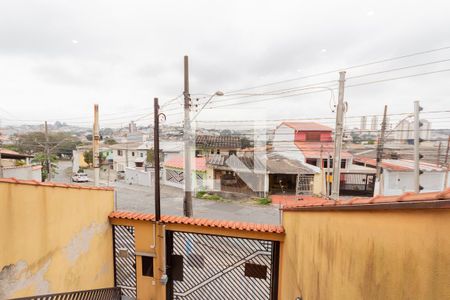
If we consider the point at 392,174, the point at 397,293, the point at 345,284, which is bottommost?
the point at 392,174

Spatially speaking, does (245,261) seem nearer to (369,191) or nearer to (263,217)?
(263,217)

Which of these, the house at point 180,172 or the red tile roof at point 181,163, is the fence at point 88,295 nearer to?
the house at point 180,172

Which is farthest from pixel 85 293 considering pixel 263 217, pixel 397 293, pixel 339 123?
pixel 263 217

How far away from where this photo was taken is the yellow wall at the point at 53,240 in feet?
9.62

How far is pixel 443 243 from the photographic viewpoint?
2.97 feet

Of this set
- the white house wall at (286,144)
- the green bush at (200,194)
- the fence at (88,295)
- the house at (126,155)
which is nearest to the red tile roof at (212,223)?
the fence at (88,295)

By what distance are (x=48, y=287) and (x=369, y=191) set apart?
1925 centimetres

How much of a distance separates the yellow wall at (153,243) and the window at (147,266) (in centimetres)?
7

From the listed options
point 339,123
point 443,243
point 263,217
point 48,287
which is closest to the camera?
point 443,243

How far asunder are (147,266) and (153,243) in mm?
633

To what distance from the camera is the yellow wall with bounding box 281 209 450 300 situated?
94cm

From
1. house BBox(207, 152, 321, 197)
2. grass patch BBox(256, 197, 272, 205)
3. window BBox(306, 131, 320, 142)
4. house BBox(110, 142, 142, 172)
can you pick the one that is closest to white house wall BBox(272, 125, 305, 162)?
house BBox(207, 152, 321, 197)

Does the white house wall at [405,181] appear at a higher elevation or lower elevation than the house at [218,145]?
lower

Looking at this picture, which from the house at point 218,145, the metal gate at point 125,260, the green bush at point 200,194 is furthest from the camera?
the house at point 218,145
